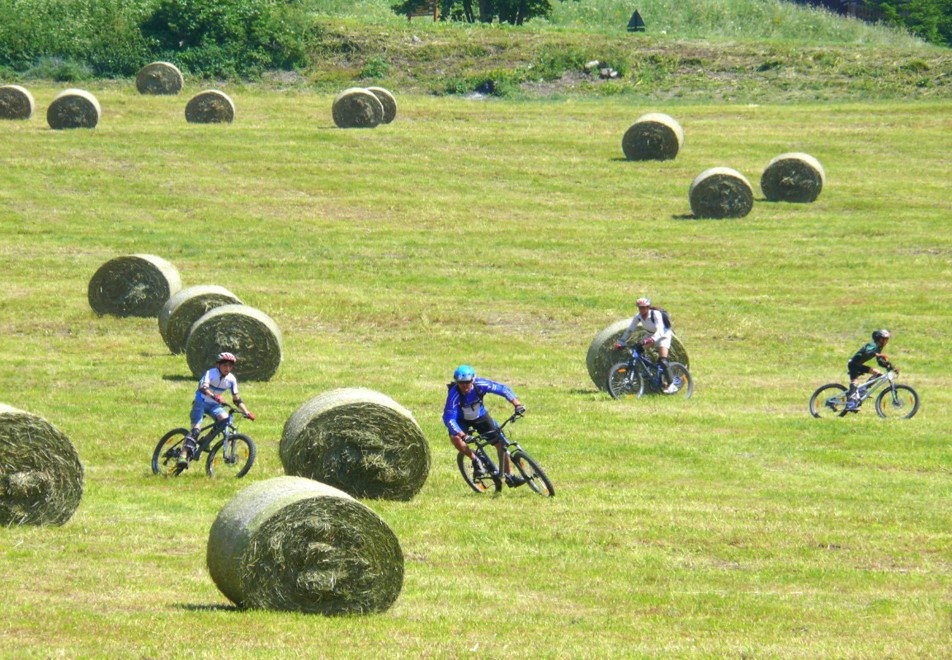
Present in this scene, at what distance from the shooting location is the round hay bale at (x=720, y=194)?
46906 mm

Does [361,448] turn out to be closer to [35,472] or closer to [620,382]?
[35,472]

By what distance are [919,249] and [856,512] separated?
2531 centimetres

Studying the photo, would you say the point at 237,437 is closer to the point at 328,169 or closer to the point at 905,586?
the point at 905,586

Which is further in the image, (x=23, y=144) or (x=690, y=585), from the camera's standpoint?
(x=23, y=144)

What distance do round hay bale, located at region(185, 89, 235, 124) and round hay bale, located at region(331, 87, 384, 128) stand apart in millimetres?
4299

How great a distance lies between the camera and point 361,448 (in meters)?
19.9

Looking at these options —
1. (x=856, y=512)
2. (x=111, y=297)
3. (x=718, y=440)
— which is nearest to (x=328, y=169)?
(x=111, y=297)

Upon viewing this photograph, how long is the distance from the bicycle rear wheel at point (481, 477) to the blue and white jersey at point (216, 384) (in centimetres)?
361

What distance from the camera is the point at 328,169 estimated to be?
52.6 m

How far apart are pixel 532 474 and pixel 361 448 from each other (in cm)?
239

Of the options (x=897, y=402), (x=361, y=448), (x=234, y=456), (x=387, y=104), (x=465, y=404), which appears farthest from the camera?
(x=387, y=104)

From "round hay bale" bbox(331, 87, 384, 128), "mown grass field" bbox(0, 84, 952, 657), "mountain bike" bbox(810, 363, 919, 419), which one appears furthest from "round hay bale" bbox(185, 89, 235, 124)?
"mountain bike" bbox(810, 363, 919, 419)

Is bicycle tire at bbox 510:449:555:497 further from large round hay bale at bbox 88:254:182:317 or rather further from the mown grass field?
large round hay bale at bbox 88:254:182:317

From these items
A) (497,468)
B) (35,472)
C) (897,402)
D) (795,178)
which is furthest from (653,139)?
(35,472)
